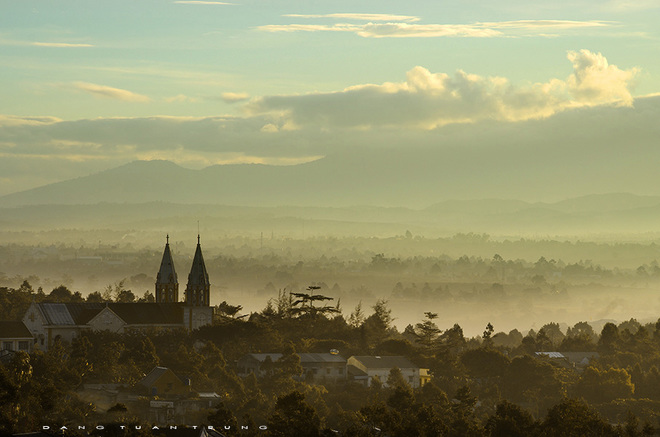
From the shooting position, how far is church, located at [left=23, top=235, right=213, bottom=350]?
459 ft

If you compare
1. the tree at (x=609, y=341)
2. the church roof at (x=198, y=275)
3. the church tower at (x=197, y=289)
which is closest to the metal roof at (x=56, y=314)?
the church tower at (x=197, y=289)

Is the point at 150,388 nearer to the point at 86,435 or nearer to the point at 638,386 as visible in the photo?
the point at 86,435

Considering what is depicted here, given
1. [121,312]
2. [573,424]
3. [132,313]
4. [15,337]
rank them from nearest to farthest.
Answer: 1. [573,424]
2. [15,337]
3. [121,312]
4. [132,313]

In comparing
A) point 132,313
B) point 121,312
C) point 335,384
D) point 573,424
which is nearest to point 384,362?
point 335,384

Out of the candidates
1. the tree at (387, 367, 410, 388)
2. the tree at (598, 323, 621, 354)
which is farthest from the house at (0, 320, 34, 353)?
the tree at (598, 323, 621, 354)

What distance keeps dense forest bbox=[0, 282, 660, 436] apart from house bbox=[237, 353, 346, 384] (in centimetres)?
139

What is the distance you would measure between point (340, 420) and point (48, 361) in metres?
29.2

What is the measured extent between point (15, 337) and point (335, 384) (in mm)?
33216

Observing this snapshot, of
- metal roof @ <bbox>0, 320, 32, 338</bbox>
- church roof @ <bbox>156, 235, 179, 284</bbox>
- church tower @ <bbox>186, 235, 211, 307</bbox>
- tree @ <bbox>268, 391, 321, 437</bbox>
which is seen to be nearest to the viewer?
tree @ <bbox>268, 391, 321, 437</bbox>

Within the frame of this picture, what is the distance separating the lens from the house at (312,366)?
444 ft

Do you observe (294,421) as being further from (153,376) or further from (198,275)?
(198,275)

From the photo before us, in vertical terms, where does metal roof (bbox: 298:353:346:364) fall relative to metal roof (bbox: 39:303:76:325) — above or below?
below

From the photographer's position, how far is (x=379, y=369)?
140 meters

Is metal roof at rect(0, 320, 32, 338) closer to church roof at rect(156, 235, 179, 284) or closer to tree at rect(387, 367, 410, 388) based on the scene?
church roof at rect(156, 235, 179, 284)
